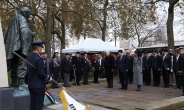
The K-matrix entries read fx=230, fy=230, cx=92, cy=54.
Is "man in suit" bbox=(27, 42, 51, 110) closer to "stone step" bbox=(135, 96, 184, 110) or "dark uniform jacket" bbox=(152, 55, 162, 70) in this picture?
"stone step" bbox=(135, 96, 184, 110)

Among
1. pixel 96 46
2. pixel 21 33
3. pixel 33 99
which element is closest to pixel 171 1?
pixel 96 46

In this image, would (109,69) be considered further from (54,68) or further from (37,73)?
(37,73)

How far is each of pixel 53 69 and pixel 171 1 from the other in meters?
9.62

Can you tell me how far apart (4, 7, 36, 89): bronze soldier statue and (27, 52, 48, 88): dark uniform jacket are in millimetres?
1419

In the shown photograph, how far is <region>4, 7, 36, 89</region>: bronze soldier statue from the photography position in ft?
18.7

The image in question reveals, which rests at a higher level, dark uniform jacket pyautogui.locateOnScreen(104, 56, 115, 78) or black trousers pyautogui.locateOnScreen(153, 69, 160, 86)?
dark uniform jacket pyautogui.locateOnScreen(104, 56, 115, 78)

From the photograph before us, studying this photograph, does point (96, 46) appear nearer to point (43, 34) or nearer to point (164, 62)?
point (164, 62)

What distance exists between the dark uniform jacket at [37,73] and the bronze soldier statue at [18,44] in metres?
1.42

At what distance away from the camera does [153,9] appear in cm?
1855

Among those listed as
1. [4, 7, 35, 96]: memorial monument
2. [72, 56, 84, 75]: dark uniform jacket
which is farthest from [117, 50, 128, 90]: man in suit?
[4, 7, 35, 96]: memorial monument

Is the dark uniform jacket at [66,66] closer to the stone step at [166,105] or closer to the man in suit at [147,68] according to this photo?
the man in suit at [147,68]

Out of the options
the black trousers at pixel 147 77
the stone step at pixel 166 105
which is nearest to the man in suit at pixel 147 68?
the black trousers at pixel 147 77

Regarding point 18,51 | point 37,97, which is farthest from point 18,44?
point 37,97

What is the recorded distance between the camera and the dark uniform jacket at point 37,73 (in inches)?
170
